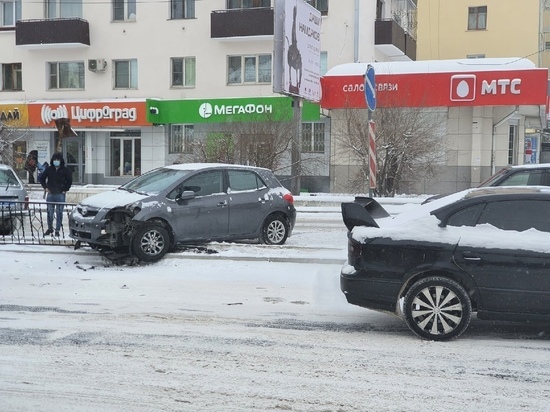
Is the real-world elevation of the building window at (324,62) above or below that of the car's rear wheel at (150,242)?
above

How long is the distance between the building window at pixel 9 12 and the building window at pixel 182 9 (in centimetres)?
850

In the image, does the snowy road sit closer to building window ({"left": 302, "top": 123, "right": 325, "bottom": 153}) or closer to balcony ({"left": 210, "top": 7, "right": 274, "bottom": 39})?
building window ({"left": 302, "top": 123, "right": 325, "bottom": 153})

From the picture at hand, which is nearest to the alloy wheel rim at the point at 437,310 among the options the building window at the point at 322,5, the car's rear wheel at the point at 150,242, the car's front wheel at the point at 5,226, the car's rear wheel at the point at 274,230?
the car's rear wheel at the point at 150,242

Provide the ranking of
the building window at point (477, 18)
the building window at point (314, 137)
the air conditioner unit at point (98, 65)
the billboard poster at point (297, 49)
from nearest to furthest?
the billboard poster at point (297, 49), the building window at point (314, 137), the air conditioner unit at point (98, 65), the building window at point (477, 18)

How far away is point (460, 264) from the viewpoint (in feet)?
22.1

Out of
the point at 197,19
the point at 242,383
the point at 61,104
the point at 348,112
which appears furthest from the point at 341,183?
the point at 242,383

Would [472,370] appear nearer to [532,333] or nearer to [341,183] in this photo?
[532,333]

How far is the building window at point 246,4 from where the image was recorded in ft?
103

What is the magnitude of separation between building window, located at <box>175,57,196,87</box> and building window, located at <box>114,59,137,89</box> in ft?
6.49

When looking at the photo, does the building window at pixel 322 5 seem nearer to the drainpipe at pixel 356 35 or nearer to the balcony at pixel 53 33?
the drainpipe at pixel 356 35

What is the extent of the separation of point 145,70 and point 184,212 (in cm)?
2279

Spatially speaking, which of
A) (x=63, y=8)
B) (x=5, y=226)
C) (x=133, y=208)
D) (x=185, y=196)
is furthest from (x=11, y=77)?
(x=133, y=208)

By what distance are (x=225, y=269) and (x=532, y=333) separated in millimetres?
4981

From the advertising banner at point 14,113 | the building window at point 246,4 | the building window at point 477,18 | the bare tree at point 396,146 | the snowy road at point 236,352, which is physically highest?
the building window at point 477,18
